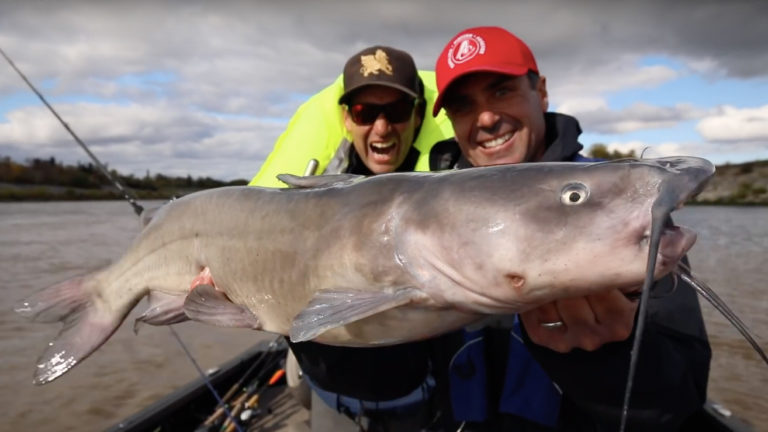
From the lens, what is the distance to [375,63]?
342cm

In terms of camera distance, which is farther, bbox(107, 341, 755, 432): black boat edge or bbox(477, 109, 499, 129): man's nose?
bbox(107, 341, 755, 432): black boat edge

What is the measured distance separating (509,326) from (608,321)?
2.87 feet

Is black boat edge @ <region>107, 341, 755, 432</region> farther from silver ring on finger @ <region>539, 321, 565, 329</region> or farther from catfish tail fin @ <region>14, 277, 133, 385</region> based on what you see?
silver ring on finger @ <region>539, 321, 565, 329</region>

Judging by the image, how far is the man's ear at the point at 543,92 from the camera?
3.05 meters

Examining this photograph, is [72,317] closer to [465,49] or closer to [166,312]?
[166,312]

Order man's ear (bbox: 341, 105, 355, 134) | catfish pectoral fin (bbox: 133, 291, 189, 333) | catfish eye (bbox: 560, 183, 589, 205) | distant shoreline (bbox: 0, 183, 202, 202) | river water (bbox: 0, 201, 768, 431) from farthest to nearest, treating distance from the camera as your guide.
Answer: distant shoreline (bbox: 0, 183, 202, 202) → river water (bbox: 0, 201, 768, 431) → man's ear (bbox: 341, 105, 355, 134) → catfish pectoral fin (bbox: 133, 291, 189, 333) → catfish eye (bbox: 560, 183, 589, 205)

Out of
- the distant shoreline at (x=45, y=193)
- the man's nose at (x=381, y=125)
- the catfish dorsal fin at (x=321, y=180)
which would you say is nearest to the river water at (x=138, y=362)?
the catfish dorsal fin at (x=321, y=180)

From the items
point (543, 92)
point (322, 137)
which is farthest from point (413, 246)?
point (322, 137)

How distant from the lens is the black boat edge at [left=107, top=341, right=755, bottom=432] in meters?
3.13

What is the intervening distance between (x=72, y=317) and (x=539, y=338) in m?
2.38

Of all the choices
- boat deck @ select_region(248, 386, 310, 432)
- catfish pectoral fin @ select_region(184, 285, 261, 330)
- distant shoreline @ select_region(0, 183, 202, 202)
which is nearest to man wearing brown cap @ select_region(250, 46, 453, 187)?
catfish pectoral fin @ select_region(184, 285, 261, 330)

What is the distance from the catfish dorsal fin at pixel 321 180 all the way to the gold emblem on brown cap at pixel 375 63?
4.91 feet

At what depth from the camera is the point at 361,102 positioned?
11.4 ft

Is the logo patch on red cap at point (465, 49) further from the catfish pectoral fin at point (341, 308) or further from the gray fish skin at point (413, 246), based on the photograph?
the catfish pectoral fin at point (341, 308)
